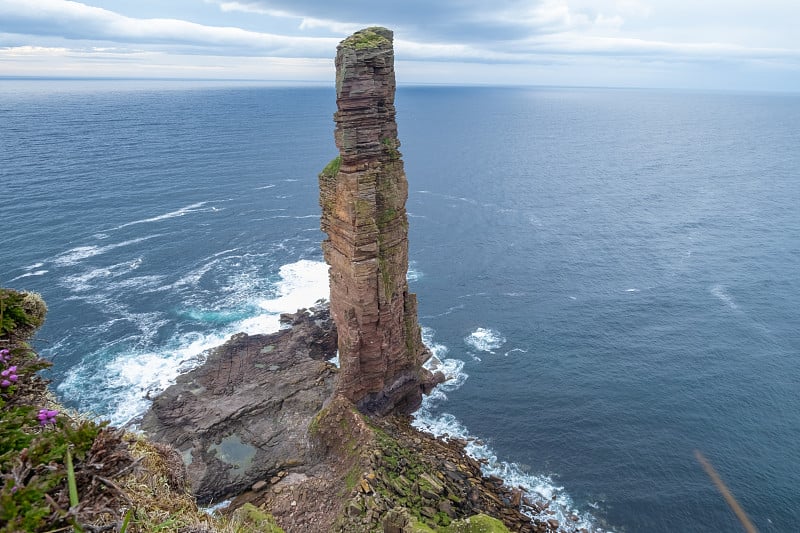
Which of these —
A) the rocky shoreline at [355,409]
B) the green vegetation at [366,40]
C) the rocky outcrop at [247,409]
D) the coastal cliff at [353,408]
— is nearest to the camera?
the coastal cliff at [353,408]

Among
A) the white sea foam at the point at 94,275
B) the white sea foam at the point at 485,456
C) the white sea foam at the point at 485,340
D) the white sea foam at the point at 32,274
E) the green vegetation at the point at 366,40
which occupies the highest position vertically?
the green vegetation at the point at 366,40

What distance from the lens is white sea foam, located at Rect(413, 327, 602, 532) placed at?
45.3 m

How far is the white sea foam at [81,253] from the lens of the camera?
83375 mm

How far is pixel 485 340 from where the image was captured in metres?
71.3

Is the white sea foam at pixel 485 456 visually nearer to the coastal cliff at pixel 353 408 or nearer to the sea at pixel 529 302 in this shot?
the sea at pixel 529 302

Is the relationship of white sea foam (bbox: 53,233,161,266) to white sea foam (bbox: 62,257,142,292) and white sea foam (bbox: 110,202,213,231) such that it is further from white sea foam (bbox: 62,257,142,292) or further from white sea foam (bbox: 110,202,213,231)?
white sea foam (bbox: 110,202,213,231)

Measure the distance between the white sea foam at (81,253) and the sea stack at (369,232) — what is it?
187ft

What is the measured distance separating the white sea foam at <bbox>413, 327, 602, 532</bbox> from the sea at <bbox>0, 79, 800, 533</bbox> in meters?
0.24

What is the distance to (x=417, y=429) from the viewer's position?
54.4m

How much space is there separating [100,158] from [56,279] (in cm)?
8338

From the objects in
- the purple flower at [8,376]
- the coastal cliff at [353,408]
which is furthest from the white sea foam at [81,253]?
the purple flower at [8,376]

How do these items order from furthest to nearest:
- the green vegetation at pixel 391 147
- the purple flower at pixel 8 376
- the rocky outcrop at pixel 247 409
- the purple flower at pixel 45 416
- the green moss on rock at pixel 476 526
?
1. the rocky outcrop at pixel 247 409
2. the green vegetation at pixel 391 147
3. the green moss on rock at pixel 476 526
4. the purple flower at pixel 8 376
5. the purple flower at pixel 45 416

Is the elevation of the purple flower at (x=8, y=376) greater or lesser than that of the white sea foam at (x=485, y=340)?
greater

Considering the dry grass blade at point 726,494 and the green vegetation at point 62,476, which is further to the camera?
the dry grass blade at point 726,494
